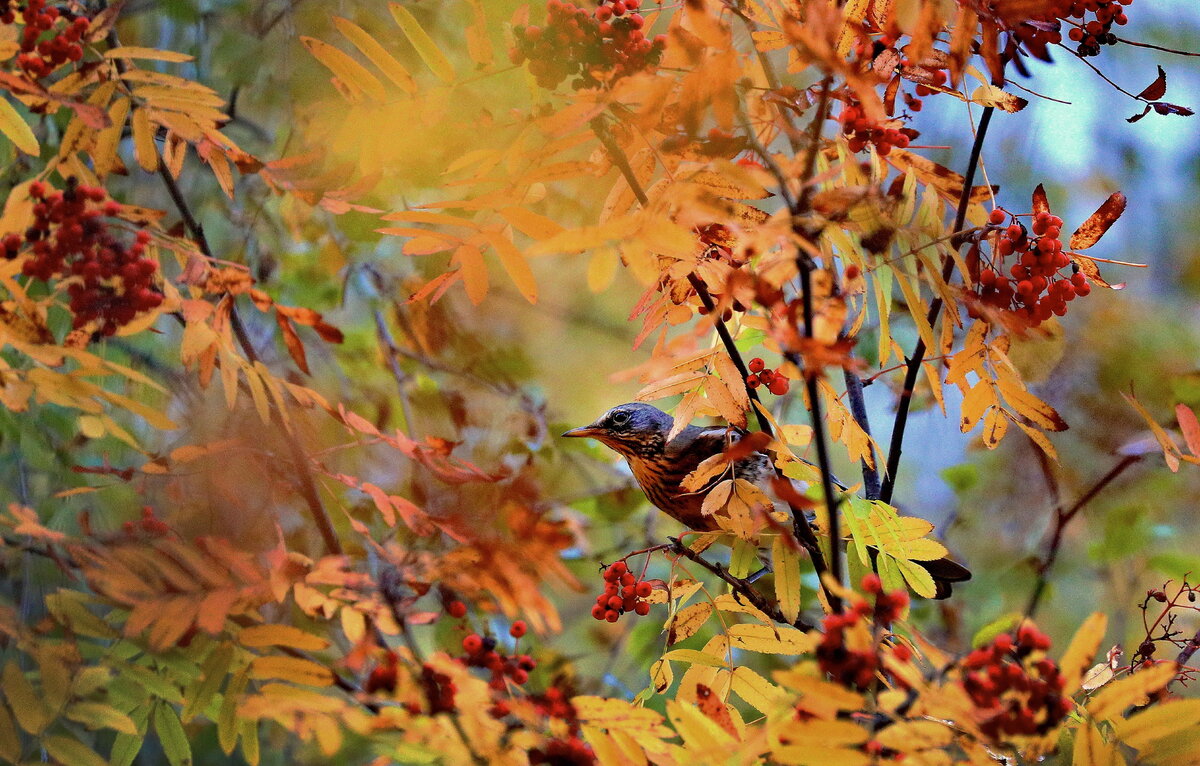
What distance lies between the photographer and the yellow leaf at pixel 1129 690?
2.94 feet

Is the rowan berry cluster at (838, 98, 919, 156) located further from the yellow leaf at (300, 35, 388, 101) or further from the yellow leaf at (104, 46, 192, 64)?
the yellow leaf at (104, 46, 192, 64)

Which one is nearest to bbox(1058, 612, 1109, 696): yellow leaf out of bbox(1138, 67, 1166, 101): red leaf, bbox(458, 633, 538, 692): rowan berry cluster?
bbox(458, 633, 538, 692): rowan berry cluster

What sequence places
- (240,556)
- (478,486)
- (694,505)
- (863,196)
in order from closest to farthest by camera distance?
(863,196)
(240,556)
(694,505)
(478,486)

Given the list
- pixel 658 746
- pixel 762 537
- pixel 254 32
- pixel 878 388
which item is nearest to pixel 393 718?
pixel 658 746

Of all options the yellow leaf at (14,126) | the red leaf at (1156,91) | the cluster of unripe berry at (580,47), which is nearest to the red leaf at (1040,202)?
the red leaf at (1156,91)

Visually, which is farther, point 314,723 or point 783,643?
point 783,643

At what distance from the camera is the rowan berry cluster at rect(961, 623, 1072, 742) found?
2.89 ft

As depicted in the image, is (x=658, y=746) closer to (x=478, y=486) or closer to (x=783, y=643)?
(x=783, y=643)

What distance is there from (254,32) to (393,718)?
2.40m

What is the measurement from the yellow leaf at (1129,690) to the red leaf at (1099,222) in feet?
2.29

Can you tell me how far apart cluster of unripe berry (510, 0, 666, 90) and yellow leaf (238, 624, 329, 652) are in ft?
2.46

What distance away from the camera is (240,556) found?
3.90 feet

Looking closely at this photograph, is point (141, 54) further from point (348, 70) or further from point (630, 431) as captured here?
point (630, 431)

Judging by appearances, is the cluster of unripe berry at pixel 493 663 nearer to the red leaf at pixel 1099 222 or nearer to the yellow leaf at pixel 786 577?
the yellow leaf at pixel 786 577
